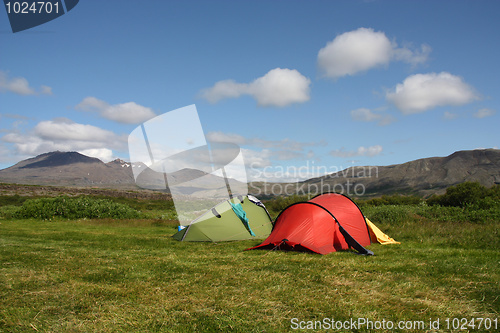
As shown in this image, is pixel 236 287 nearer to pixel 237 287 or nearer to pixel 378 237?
pixel 237 287

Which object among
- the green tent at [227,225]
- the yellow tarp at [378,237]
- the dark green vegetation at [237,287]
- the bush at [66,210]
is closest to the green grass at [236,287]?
the dark green vegetation at [237,287]

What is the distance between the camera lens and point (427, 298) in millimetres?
5445

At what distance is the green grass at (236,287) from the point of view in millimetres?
4723

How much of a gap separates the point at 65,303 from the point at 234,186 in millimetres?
11650

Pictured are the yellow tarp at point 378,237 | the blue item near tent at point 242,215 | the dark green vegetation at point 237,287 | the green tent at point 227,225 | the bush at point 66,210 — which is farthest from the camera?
the bush at point 66,210

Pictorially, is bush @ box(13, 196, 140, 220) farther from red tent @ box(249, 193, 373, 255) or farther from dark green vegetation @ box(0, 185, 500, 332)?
red tent @ box(249, 193, 373, 255)

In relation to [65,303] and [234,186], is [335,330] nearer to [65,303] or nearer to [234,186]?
[65,303]

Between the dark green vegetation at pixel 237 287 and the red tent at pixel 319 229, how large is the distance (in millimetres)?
489

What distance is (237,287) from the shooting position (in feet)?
20.4

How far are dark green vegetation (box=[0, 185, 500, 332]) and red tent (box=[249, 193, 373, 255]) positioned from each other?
489 mm

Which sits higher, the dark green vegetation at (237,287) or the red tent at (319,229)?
the red tent at (319,229)

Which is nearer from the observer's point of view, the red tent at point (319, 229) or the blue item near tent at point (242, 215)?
the red tent at point (319, 229)

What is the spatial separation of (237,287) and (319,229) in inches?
180

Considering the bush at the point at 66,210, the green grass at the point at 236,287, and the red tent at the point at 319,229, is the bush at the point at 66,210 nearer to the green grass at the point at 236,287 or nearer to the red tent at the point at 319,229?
the green grass at the point at 236,287
